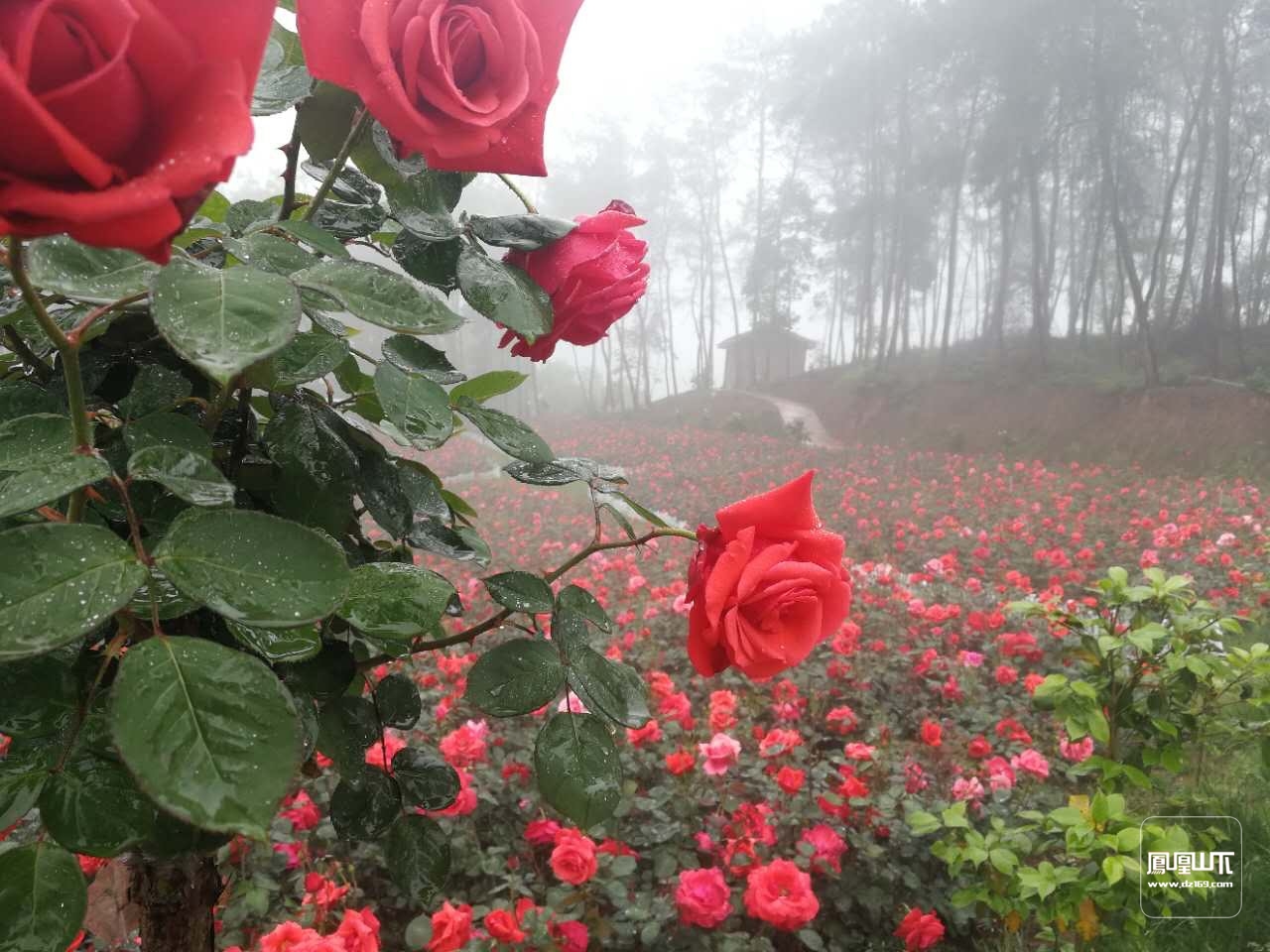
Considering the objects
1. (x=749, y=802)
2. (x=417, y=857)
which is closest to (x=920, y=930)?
(x=749, y=802)

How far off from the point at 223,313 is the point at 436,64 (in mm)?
172

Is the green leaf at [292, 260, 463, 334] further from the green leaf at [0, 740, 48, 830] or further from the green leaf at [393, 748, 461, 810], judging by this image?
the green leaf at [393, 748, 461, 810]

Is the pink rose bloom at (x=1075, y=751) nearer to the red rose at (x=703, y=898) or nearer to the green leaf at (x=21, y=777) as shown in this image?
the red rose at (x=703, y=898)

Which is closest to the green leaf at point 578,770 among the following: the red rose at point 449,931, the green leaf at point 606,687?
the green leaf at point 606,687

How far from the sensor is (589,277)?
56 centimetres

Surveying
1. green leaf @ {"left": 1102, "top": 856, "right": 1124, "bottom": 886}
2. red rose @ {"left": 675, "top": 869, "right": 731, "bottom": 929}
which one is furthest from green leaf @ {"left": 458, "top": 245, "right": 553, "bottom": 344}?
green leaf @ {"left": 1102, "top": 856, "right": 1124, "bottom": 886}

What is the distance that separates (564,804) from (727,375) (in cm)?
3299

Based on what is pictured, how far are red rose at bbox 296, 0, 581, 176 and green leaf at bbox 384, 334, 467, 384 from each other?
185 mm

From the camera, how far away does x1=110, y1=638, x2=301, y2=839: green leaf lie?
0.28m

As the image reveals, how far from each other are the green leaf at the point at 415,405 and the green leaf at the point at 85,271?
16cm

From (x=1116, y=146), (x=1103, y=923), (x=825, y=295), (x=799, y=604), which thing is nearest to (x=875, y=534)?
(x=1103, y=923)

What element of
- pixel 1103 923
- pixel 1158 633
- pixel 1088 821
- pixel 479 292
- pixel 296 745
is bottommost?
pixel 1103 923

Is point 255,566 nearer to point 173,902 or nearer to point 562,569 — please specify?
point 562,569

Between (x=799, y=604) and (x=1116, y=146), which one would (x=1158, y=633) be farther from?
(x=1116, y=146)
